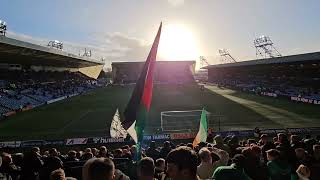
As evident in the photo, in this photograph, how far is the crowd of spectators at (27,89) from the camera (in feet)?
196

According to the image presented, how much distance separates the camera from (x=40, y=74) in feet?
284

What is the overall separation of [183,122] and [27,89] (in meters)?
45.0

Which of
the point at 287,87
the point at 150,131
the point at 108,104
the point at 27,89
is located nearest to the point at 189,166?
the point at 150,131

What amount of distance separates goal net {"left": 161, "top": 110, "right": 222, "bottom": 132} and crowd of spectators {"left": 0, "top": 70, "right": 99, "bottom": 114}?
24541 mm

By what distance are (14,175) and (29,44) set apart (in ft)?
144

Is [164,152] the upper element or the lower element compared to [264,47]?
lower

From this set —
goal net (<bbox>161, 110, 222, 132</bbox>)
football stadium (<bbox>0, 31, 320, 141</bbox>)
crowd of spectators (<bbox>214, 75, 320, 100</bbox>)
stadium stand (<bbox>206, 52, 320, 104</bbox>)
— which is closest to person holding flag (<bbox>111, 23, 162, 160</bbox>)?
football stadium (<bbox>0, 31, 320, 141</bbox>)

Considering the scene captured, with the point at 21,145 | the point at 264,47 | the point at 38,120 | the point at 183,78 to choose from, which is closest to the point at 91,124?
the point at 38,120

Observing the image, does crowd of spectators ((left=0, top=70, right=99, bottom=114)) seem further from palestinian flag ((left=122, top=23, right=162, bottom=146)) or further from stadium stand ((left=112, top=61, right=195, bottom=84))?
stadium stand ((left=112, top=61, right=195, bottom=84))

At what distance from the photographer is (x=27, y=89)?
73.0 metres

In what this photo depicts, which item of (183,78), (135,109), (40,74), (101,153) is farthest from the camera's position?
(183,78)

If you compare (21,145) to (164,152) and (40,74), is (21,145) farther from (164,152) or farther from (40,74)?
(40,74)

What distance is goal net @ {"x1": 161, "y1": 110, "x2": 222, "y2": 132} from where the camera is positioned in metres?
33.8

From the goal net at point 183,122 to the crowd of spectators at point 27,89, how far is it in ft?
80.5
